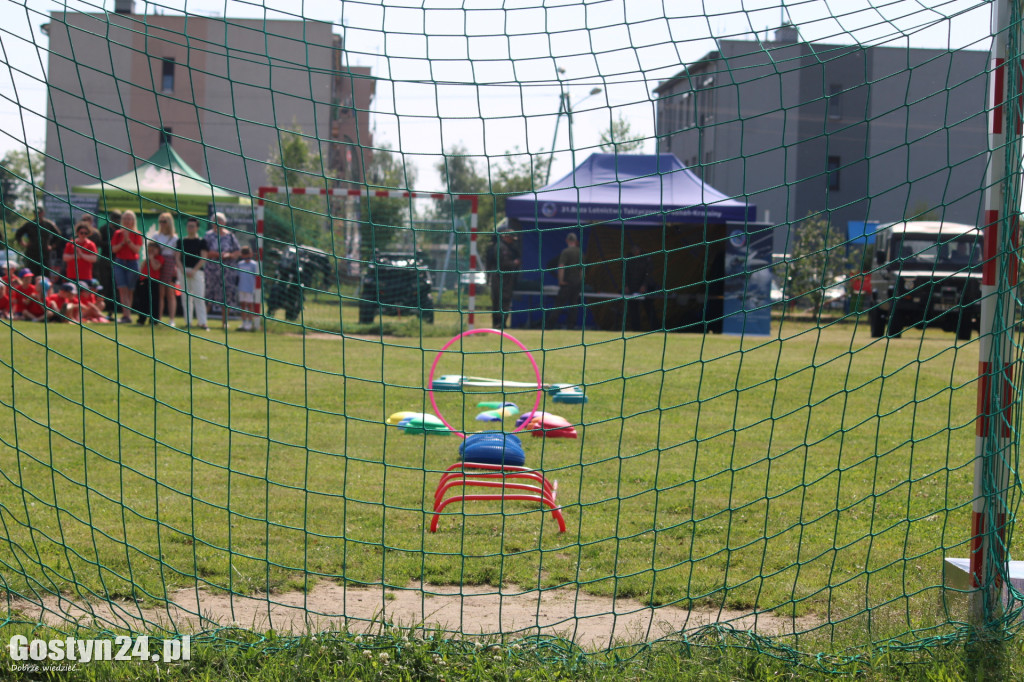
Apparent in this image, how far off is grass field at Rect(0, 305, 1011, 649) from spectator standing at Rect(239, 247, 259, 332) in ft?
15.1

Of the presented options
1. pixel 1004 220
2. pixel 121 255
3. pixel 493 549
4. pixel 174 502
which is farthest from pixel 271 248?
pixel 1004 220

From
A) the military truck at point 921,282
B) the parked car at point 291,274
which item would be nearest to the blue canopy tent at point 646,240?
the military truck at point 921,282

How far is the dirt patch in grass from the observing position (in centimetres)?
294

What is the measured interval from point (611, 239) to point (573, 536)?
12.4 m

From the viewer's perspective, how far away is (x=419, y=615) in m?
3.20

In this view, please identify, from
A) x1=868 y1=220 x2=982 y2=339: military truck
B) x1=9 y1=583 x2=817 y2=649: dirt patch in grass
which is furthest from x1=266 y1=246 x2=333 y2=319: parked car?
x1=9 y1=583 x2=817 y2=649: dirt patch in grass

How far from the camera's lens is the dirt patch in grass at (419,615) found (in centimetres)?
294

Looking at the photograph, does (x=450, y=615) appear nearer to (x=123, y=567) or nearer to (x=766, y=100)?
(x=123, y=567)

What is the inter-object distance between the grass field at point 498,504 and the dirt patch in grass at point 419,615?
86 mm

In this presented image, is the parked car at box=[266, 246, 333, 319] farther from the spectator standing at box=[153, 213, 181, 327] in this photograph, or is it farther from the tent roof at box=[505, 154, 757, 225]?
the tent roof at box=[505, 154, 757, 225]

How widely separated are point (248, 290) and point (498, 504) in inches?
418

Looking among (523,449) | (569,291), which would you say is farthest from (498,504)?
(569,291)

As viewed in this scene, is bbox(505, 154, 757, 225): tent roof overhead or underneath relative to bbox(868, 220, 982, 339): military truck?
overhead

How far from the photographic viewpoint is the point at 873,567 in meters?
3.72
